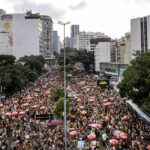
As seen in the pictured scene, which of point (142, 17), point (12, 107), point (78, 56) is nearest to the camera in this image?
point (12, 107)

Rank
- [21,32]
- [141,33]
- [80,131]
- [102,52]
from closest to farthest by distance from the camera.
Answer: [80,131]
[141,33]
[102,52]
[21,32]

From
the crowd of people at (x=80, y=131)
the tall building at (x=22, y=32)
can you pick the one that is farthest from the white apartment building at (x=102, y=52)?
the crowd of people at (x=80, y=131)

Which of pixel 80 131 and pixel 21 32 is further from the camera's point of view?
pixel 21 32

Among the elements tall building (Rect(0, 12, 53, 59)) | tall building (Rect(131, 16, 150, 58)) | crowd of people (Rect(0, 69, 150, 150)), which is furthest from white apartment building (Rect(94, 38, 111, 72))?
crowd of people (Rect(0, 69, 150, 150))

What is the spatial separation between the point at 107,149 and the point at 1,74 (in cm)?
2850

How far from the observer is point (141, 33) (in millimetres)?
48375

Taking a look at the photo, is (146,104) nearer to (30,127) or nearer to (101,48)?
(30,127)

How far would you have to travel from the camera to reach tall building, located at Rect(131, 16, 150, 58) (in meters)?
46.8

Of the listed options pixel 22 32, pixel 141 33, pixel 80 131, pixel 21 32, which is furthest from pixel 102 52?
pixel 80 131

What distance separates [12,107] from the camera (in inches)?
1067


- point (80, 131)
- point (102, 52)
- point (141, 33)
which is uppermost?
point (141, 33)

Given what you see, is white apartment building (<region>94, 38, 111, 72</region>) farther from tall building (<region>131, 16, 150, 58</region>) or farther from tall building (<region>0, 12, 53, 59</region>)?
tall building (<region>0, 12, 53, 59</region>)

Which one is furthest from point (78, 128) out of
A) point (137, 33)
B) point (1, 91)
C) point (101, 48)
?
point (101, 48)

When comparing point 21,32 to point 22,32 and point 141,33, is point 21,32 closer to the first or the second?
point 22,32
